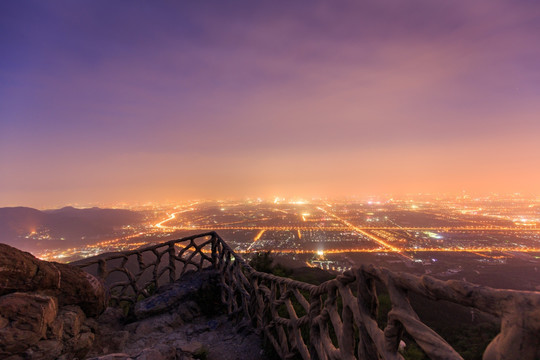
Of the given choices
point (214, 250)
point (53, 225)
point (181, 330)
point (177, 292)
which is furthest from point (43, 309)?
point (53, 225)

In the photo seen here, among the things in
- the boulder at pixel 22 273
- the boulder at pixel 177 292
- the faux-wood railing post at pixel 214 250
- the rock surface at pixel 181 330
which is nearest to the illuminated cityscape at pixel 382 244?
the faux-wood railing post at pixel 214 250

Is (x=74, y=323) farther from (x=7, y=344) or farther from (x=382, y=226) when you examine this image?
(x=382, y=226)

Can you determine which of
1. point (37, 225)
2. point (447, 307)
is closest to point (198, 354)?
point (447, 307)

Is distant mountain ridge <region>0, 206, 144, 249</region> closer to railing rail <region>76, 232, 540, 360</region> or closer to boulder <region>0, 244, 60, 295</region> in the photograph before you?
boulder <region>0, 244, 60, 295</region>

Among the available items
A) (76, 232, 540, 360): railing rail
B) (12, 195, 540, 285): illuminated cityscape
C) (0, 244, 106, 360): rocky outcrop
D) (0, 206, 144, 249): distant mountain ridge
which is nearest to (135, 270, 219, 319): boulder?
(0, 244, 106, 360): rocky outcrop

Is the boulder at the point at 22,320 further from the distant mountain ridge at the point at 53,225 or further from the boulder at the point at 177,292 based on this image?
the distant mountain ridge at the point at 53,225
